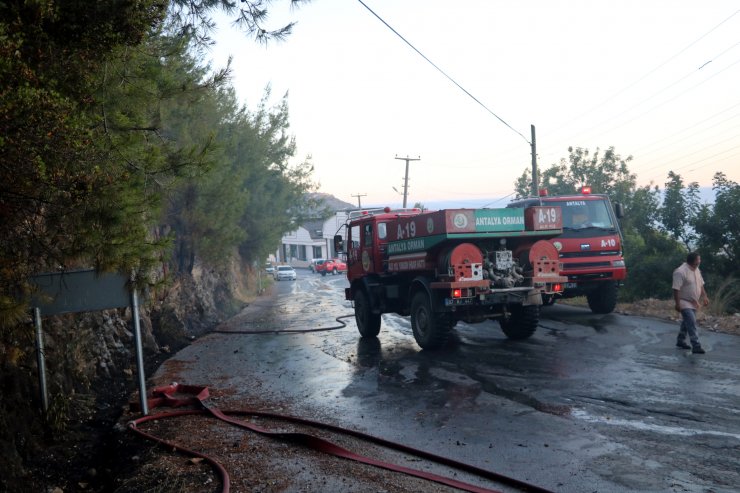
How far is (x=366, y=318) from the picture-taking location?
1443 cm

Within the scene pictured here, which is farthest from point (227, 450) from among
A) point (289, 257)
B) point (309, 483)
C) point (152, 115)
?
point (289, 257)

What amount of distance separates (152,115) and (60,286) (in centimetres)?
224

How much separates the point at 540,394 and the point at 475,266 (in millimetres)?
3136

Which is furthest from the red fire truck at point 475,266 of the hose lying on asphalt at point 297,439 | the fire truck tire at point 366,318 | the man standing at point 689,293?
the hose lying on asphalt at point 297,439

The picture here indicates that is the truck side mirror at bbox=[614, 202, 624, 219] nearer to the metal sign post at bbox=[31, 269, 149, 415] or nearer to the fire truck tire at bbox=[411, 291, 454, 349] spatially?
the fire truck tire at bbox=[411, 291, 454, 349]

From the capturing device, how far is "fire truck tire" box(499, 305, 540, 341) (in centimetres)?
1239

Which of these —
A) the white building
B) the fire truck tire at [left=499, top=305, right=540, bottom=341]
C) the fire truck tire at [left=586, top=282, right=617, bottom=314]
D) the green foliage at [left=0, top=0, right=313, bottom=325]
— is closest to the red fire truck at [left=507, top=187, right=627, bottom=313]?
the fire truck tire at [left=586, top=282, right=617, bottom=314]

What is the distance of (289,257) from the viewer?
101m

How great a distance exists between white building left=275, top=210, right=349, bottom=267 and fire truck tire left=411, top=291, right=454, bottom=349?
75.5 metres

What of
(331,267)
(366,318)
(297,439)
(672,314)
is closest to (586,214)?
(672,314)

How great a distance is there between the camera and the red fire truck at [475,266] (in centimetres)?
1108

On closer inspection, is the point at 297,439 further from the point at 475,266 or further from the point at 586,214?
the point at 586,214

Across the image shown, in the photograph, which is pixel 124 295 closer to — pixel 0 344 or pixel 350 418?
pixel 0 344

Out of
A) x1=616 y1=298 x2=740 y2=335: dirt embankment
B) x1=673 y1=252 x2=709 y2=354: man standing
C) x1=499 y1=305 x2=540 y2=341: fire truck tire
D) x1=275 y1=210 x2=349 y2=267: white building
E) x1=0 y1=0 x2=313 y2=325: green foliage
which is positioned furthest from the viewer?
x1=275 y1=210 x2=349 y2=267: white building
